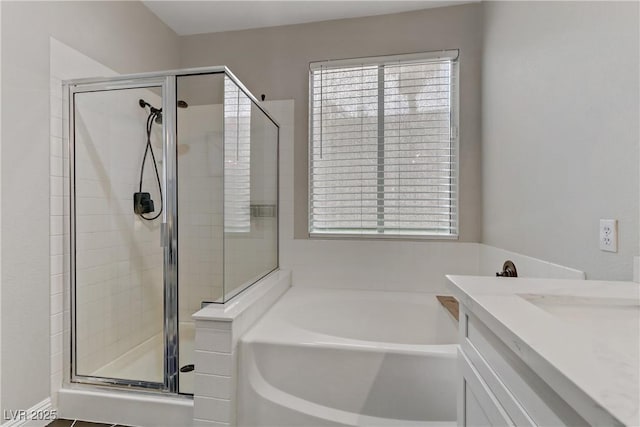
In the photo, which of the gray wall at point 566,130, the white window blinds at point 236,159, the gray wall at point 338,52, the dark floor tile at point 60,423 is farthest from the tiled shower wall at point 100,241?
the gray wall at point 566,130

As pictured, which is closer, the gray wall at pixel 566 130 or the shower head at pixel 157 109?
the gray wall at pixel 566 130

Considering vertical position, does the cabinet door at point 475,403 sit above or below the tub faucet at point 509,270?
below

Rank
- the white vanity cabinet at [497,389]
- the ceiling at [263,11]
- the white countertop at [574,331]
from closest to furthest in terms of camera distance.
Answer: the white countertop at [574,331] < the white vanity cabinet at [497,389] < the ceiling at [263,11]

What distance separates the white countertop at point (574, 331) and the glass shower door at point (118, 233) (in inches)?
66.2

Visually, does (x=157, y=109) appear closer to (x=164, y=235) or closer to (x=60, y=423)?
(x=164, y=235)

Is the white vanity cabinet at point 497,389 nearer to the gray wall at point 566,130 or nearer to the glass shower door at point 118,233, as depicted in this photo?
the gray wall at point 566,130

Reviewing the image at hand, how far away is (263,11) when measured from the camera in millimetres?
2514

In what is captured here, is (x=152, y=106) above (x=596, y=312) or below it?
above

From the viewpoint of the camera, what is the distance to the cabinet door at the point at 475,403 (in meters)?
0.69

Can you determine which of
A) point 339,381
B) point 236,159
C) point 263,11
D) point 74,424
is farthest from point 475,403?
point 263,11

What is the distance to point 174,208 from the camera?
70.9 inches

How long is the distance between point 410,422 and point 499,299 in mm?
911

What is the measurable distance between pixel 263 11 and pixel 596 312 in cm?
274

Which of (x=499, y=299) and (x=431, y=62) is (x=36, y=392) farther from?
(x=431, y=62)
